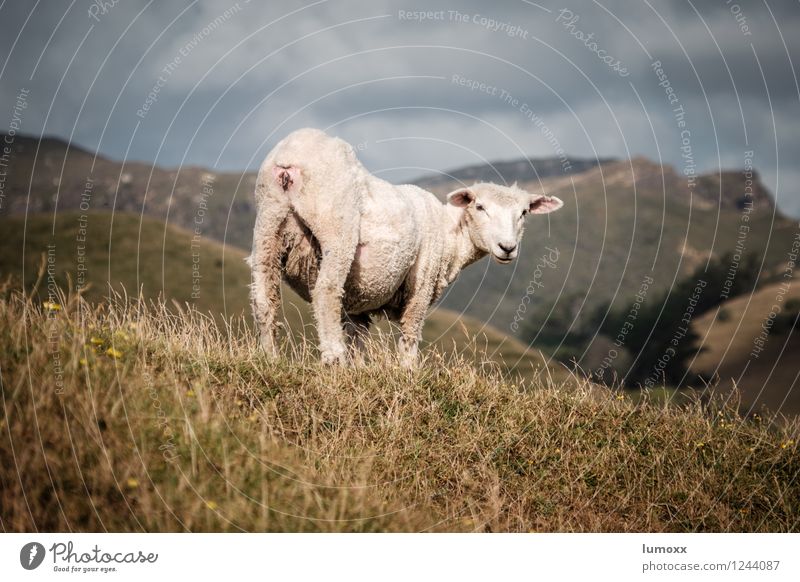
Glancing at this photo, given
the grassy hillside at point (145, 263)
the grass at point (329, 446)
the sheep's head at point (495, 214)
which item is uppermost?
the sheep's head at point (495, 214)

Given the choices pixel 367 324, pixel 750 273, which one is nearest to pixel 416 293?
pixel 367 324

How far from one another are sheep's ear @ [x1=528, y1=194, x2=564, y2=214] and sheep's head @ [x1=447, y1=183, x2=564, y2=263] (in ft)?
0.73

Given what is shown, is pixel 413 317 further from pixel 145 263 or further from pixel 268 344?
pixel 145 263

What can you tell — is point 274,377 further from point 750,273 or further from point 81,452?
point 750,273

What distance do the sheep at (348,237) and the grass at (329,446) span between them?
33.3 inches

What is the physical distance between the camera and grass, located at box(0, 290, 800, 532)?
5996mm

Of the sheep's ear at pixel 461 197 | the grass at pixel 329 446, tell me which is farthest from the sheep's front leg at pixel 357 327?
the sheep's ear at pixel 461 197

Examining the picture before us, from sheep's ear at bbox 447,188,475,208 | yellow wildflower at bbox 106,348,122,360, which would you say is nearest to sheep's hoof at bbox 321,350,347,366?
yellow wildflower at bbox 106,348,122,360

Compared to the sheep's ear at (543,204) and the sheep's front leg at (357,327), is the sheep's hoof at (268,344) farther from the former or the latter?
the sheep's ear at (543,204)

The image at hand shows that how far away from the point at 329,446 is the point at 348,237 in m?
3.29

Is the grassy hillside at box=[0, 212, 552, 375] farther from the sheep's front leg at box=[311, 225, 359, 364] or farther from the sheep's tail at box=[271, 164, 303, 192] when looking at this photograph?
the sheep's tail at box=[271, 164, 303, 192]

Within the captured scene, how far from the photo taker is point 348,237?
10.2m

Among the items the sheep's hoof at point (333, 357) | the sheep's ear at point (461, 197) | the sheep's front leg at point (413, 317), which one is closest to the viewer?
the sheep's hoof at point (333, 357)

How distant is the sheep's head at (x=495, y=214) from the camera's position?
11.7 meters
